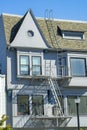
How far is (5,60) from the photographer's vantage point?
41000mm

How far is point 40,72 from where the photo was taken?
4138cm

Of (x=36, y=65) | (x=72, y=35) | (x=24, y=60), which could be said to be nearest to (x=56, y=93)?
(x=36, y=65)

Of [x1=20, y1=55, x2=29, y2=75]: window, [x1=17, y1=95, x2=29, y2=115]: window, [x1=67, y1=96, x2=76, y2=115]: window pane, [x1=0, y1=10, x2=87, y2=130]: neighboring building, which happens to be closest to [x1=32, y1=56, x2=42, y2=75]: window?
[x1=0, y1=10, x2=87, y2=130]: neighboring building

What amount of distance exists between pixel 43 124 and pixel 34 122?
2.81 ft

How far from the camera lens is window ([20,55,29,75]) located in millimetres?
40725

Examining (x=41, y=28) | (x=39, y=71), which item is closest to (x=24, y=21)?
(x=41, y=28)

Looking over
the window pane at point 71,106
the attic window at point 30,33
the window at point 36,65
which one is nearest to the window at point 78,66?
the window pane at point 71,106

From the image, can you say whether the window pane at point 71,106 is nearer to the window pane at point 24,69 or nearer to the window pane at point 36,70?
the window pane at point 36,70

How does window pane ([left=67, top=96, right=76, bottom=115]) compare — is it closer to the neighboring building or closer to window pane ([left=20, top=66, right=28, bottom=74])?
the neighboring building

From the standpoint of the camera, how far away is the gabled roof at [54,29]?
138 feet

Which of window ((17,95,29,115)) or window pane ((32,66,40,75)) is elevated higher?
window pane ((32,66,40,75))

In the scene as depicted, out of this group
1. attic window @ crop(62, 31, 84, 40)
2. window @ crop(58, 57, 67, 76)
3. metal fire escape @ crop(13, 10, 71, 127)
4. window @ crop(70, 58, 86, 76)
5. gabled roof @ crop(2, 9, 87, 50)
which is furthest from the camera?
attic window @ crop(62, 31, 84, 40)

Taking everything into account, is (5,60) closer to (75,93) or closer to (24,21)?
(24,21)

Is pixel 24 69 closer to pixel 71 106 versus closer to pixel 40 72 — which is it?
pixel 40 72
